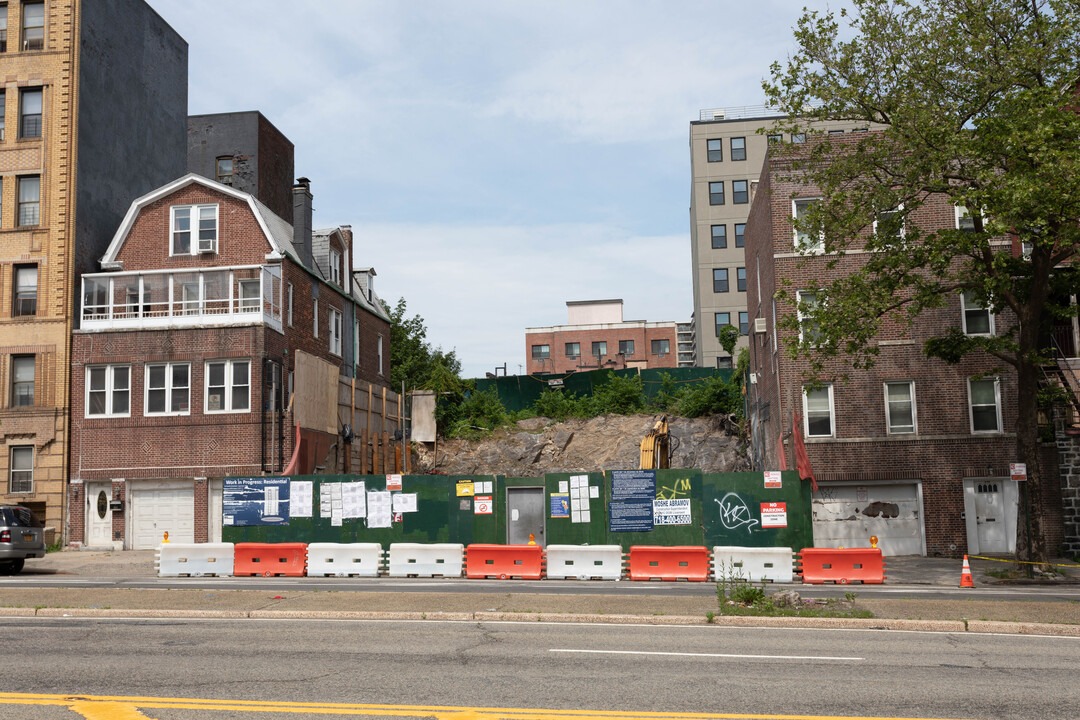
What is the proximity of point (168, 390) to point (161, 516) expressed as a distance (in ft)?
14.1

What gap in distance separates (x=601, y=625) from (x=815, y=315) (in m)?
12.2

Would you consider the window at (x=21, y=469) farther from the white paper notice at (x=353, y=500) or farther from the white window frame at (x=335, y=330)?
the white paper notice at (x=353, y=500)

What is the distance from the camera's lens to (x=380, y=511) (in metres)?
26.2

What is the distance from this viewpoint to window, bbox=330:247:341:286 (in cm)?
4147

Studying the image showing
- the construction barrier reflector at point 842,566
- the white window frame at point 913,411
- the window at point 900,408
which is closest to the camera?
the construction barrier reflector at point 842,566

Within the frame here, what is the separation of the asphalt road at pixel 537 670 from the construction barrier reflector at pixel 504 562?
27.3 feet

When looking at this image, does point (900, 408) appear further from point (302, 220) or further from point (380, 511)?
point (302, 220)

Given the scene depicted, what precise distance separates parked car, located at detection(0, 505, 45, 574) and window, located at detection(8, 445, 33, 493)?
8.58 m

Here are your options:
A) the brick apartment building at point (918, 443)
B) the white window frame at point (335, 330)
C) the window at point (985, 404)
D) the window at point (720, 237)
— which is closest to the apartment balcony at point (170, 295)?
the white window frame at point (335, 330)

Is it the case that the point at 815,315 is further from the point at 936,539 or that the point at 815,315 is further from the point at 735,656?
the point at 735,656

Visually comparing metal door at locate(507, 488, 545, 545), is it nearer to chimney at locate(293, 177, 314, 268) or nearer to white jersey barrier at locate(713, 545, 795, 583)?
white jersey barrier at locate(713, 545, 795, 583)

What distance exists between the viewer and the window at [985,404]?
95.8ft

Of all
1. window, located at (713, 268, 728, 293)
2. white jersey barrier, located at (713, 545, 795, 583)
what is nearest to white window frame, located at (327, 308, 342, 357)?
white jersey barrier, located at (713, 545, 795, 583)

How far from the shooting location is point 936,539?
28828 mm
